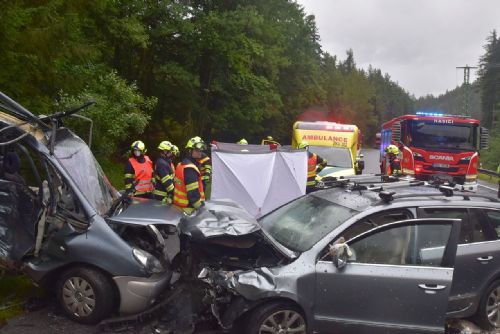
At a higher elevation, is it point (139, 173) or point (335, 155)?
point (335, 155)

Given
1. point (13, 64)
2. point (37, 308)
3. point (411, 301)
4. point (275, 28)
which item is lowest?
point (37, 308)

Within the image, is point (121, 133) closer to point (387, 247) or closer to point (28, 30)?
point (28, 30)

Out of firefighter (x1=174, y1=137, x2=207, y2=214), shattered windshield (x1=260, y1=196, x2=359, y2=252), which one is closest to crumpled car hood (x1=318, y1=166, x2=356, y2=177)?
firefighter (x1=174, y1=137, x2=207, y2=214)

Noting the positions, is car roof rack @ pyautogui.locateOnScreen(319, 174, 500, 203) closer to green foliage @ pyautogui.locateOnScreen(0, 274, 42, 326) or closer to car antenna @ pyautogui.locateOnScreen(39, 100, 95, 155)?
car antenna @ pyautogui.locateOnScreen(39, 100, 95, 155)

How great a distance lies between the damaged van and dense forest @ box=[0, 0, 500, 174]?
3.73 metres

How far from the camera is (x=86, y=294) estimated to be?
5.07m

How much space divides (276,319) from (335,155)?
38.1 ft

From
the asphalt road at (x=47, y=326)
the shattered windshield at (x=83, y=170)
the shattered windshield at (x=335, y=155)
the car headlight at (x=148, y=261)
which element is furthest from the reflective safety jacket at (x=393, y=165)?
the asphalt road at (x=47, y=326)

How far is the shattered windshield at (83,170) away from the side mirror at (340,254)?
→ 260 cm

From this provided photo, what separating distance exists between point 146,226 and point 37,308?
1496 mm

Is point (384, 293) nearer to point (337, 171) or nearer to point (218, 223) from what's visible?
point (218, 223)

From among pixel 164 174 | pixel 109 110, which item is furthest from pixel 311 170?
pixel 109 110

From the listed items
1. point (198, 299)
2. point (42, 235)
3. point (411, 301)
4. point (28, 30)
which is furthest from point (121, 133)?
point (411, 301)

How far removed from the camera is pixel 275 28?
1163 inches
